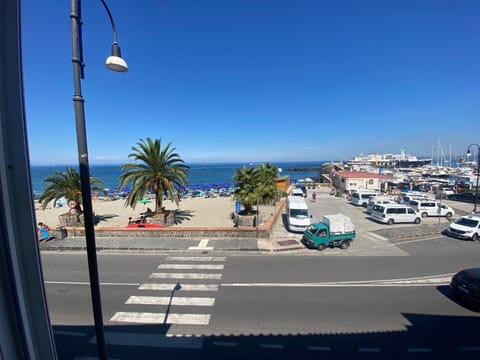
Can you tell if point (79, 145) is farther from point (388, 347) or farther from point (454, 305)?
point (454, 305)

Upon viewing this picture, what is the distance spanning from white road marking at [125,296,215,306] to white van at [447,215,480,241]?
60.2ft

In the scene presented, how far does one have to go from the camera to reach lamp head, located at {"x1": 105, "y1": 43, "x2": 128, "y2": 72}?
13.5 feet

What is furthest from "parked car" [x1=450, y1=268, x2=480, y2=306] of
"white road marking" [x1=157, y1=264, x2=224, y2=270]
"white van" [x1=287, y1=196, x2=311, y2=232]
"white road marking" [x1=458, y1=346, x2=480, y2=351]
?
"white road marking" [x1=157, y1=264, x2=224, y2=270]

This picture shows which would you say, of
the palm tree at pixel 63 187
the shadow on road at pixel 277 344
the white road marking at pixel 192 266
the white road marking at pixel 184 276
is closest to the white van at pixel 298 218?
the white road marking at pixel 192 266

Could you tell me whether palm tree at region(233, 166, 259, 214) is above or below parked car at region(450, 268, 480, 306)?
above

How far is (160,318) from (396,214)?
69.8 feet

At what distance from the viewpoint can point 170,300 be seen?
8.77m

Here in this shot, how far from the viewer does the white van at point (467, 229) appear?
15.7 metres

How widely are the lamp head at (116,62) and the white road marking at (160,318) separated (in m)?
7.59

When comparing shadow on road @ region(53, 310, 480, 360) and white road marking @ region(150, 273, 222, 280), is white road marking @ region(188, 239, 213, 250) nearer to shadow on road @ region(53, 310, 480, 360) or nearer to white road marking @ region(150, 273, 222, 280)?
white road marking @ region(150, 273, 222, 280)

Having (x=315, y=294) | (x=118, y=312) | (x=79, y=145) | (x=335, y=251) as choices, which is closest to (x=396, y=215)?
(x=335, y=251)

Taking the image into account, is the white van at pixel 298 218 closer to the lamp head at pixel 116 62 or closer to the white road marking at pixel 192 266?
the white road marking at pixel 192 266

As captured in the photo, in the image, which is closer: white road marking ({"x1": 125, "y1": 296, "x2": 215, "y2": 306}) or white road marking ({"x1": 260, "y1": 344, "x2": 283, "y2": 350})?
white road marking ({"x1": 260, "y1": 344, "x2": 283, "y2": 350})

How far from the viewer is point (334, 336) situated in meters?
6.85
